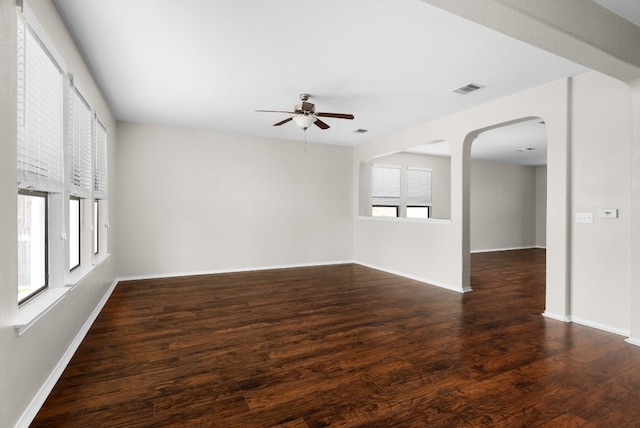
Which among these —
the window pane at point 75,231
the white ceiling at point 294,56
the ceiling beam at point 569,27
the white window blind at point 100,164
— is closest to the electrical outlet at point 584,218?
the ceiling beam at point 569,27

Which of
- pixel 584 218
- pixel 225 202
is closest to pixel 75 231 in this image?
pixel 225 202

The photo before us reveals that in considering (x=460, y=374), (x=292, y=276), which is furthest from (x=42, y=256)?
(x=292, y=276)

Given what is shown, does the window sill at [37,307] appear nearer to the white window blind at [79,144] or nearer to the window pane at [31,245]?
the window pane at [31,245]

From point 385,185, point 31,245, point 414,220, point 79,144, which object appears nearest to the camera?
point 31,245

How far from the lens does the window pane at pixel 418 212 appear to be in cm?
866

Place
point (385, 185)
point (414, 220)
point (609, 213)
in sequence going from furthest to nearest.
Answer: point (385, 185)
point (414, 220)
point (609, 213)

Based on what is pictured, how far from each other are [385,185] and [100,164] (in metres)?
6.07

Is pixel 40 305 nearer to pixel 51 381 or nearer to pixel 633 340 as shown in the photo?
pixel 51 381

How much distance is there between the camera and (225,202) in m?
6.14

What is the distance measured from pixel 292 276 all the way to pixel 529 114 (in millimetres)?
4269

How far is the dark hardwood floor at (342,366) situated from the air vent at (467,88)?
2.64 metres

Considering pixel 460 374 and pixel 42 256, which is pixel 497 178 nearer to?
pixel 460 374

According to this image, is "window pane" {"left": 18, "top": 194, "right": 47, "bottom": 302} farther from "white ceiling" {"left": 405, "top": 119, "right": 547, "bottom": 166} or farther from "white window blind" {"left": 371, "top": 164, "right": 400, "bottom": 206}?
"white window blind" {"left": 371, "top": 164, "right": 400, "bottom": 206}

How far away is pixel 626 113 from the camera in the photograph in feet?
10.2
